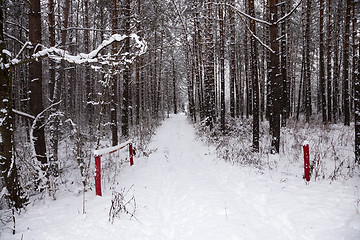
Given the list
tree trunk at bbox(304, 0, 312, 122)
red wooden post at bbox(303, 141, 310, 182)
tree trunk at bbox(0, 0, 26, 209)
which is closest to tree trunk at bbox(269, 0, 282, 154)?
red wooden post at bbox(303, 141, 310, 182)

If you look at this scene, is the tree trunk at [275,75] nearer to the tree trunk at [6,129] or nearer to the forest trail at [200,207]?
the forest trail at [200,207]

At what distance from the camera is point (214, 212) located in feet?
12.1

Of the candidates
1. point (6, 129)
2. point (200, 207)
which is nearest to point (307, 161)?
point (200, 207)

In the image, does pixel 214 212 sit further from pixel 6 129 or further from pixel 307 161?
pixel 6 129

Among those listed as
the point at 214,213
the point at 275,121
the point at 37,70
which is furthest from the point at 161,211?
the point at 275,121

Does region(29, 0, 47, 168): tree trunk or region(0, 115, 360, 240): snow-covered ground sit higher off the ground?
region(29, 0, 47, 168): tree trunk

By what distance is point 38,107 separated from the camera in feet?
16.2

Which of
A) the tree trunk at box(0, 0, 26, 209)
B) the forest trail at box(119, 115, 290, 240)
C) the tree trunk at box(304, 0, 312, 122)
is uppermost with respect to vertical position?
the tree trunk at box(304, 0, 312, 122)

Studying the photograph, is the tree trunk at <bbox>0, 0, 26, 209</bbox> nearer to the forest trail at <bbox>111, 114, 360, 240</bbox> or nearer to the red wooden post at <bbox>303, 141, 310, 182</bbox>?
the forest trail at <bbox>111, 114, 360, 240</bbox>

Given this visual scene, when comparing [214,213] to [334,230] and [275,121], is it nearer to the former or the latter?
[334,230]

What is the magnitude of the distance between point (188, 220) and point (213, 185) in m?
1.81

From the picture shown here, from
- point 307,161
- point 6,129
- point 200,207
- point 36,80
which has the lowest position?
point 200,207

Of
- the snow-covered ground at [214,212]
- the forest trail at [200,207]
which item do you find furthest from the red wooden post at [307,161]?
the forest trail at [200,207]

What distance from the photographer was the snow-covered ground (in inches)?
116
